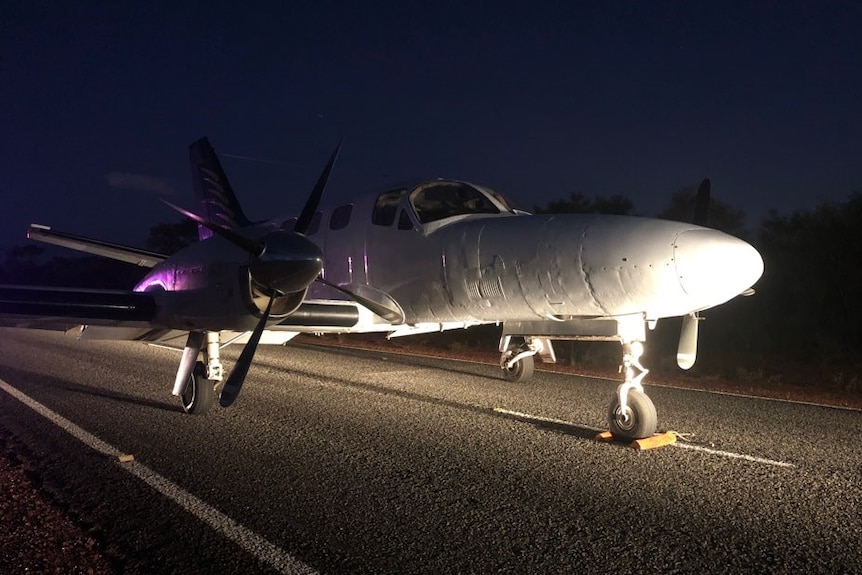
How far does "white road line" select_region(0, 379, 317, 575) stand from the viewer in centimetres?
340

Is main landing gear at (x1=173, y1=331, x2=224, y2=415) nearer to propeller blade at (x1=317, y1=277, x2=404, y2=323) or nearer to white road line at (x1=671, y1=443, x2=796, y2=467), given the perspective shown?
propeller blade at (x1=317, y1=277, x2=404, y2=323)

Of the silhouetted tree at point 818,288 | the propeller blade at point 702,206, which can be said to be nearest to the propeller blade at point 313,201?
the propeller blade at point 702,206

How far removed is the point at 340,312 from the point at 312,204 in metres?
1.46

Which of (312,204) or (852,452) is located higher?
(312,204)

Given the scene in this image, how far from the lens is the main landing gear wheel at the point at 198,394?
25.7ft

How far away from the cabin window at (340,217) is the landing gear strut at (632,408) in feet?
14.5

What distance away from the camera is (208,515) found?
4.16 metres

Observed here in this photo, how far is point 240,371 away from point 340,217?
3.51 meters

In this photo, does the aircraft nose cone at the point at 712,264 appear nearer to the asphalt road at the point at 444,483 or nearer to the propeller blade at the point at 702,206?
the asphalt road at the point at 444,483

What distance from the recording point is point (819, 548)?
3590 millimetres

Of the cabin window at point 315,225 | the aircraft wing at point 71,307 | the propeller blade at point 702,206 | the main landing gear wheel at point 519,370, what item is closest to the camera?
the aircraft wing at point 71,307

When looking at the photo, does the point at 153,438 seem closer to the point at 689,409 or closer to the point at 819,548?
the point at 819,548

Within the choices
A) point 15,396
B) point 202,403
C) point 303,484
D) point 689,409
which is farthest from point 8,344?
point 689,409

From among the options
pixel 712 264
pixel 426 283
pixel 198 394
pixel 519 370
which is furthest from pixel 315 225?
pixel 712 264
